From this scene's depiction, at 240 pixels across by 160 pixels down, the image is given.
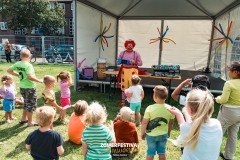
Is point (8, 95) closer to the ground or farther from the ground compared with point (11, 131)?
farther from the ground

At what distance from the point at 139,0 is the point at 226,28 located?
3.41m

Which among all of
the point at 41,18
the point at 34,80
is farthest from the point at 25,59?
the point at 41,18

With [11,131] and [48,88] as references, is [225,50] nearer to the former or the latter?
[48,88]

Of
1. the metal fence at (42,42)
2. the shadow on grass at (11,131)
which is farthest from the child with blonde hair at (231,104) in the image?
the metal fence at (42,42)

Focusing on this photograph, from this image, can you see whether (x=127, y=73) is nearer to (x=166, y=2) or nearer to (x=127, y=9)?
(x=166, y=2)

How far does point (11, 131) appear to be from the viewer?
436 cm

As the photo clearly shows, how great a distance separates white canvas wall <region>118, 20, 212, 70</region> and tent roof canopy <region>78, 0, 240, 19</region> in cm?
34

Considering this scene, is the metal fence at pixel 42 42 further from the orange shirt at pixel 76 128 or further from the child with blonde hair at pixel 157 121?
the child with blonde hair at pixel 157 121

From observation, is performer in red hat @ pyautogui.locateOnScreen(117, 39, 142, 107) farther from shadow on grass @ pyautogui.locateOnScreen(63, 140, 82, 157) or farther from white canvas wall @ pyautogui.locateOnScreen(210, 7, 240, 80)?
white canvas wall @ pyautogui.locateOnScreen(210, 7, 240, 80)

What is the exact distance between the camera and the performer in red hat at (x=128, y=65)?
20.1 feet

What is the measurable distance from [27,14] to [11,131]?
2722cm

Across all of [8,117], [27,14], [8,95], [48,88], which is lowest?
[8,117]

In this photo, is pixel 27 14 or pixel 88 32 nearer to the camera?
pixel 88 32

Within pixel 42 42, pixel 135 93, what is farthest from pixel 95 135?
pixel 42 42
